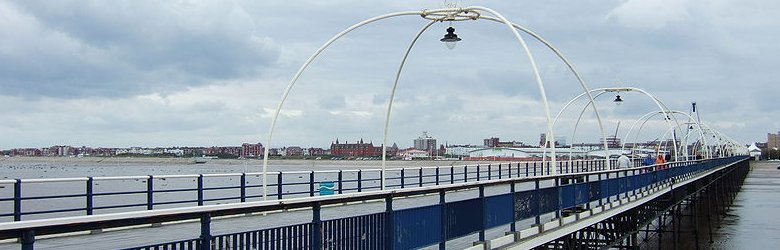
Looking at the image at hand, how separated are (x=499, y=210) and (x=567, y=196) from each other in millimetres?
4722

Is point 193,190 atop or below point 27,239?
below

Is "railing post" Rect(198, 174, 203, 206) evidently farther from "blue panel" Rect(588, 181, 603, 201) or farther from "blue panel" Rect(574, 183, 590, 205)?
"blue panel" Rect(588, 181, 603, 201)

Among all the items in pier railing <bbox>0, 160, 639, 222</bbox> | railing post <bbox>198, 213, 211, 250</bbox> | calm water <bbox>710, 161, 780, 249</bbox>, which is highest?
railing post <bbox>198, 213, 211, 250</bbox>

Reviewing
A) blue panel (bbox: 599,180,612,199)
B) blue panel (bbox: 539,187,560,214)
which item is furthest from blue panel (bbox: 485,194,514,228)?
blue panel (bbox: 599,180,612,199)

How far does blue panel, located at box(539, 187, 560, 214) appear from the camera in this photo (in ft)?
50.7

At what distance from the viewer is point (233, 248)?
6812 millimetres

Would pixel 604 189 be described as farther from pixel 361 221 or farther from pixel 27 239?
pixel 27 239

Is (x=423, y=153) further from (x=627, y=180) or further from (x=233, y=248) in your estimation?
(x=233, y=248)

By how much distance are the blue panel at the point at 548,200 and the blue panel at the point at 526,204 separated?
32 centimetres

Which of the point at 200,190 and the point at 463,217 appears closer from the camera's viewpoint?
the point at 463,217

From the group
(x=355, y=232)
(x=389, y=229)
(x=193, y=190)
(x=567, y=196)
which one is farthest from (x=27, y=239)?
(x=193, y=190)

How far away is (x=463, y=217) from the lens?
11.8 m

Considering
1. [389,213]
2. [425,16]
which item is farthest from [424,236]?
[425,16]

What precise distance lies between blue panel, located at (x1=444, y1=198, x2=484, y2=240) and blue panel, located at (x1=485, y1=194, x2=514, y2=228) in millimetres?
394
